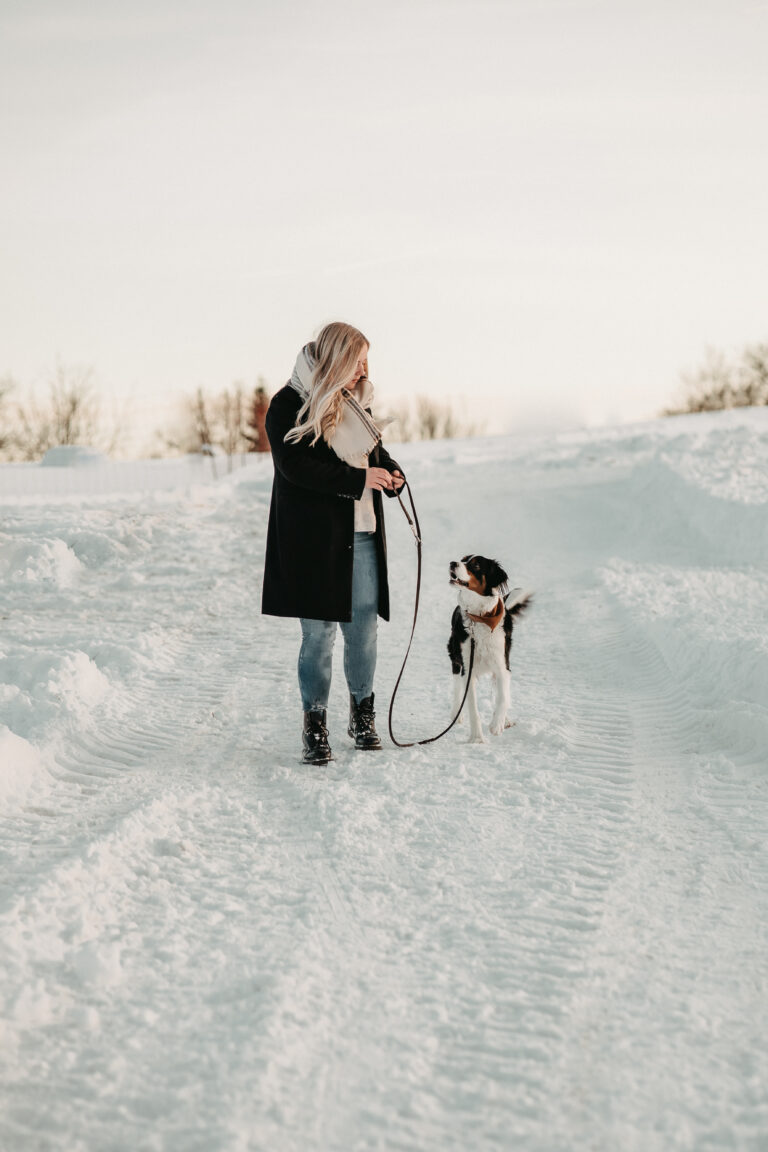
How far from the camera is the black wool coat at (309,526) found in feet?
15.5

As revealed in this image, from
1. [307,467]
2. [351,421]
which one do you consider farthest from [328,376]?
[307,467]

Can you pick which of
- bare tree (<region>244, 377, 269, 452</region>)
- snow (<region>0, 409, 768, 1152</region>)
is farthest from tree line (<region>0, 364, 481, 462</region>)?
snow (<region>0, 409, 768, 1152</region>)

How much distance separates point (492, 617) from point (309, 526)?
1106mm

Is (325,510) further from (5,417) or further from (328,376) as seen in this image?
(5,417)

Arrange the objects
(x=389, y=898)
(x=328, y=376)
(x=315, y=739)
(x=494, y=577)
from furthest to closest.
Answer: (x=494, y=577)
(x=315, y=739)
(x=328, y=376)
(x=389, y=898)

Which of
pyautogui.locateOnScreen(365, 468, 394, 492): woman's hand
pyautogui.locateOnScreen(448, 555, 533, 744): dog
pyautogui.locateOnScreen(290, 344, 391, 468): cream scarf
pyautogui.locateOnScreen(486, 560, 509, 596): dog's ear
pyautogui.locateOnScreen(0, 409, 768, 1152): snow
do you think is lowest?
pyautogui.locateOnScreen(0, 409, 768, 1152): snow

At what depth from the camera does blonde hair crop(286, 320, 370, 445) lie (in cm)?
460

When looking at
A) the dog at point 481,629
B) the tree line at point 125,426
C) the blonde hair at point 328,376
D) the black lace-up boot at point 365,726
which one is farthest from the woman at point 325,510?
the tree line at point 125,426

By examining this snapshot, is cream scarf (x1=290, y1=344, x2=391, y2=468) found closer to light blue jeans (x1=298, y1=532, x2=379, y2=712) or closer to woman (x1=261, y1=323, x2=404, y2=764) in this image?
woman (x1=261, y1=323, x2=404, y2=764)

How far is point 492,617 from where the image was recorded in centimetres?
517

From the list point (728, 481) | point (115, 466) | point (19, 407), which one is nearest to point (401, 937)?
point (728, 481)

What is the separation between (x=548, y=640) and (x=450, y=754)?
9.61 ft

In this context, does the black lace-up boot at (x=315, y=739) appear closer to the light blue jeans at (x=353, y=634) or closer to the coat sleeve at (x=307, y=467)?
the light blue jeans at (x=353, y=634)

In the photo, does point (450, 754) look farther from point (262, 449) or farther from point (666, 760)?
point (262, 449)
